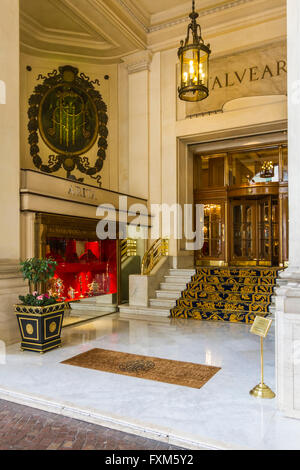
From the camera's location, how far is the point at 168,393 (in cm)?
380

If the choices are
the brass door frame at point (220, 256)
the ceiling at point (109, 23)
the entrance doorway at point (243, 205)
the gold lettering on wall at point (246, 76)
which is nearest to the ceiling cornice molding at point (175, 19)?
the ceiling at point (109, 23)

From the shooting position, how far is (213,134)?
9477mm

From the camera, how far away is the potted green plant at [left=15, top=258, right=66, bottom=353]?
530cm

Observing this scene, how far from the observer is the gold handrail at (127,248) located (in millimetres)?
9125

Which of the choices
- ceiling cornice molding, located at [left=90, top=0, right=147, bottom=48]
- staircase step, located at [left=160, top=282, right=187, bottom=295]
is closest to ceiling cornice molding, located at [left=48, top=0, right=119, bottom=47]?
ceiling cornice molding, located at [left=90, top=0, right=147, bottom=48]

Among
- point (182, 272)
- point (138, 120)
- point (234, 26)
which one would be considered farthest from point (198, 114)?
point (182, 272)

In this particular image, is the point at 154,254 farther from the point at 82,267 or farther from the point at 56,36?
the point at 56,36

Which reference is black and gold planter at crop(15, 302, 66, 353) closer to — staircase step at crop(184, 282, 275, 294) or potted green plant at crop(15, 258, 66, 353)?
potted green plant at crop(15, 258, 66, 353)

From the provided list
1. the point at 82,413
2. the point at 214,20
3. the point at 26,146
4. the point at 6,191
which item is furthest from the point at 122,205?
the point at 82,413

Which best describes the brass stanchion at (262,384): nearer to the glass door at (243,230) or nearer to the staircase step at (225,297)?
the staircase step at (225,297)

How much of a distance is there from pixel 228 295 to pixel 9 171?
507cm

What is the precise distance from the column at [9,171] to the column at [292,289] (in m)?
4.21

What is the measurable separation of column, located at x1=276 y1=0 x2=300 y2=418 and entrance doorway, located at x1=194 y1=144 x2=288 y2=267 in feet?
22.2

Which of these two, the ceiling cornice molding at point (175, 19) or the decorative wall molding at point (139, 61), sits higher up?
the ceiling cornice molding at point (175, 19)
